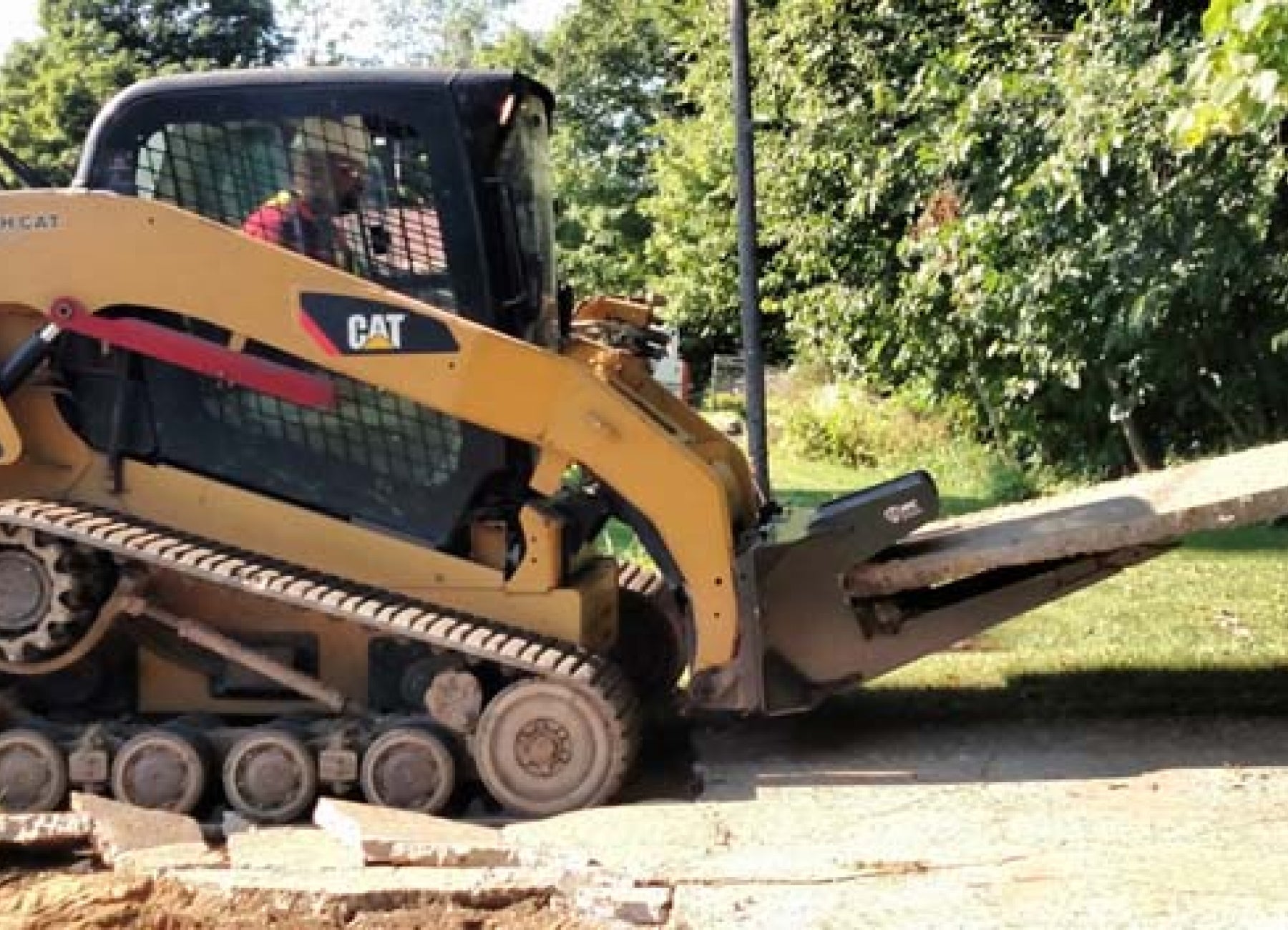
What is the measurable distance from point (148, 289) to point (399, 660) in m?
1.63

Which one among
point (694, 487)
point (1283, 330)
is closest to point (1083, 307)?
point (1283, 330)

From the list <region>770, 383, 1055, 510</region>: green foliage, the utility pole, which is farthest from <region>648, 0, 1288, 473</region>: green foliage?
the utility pole

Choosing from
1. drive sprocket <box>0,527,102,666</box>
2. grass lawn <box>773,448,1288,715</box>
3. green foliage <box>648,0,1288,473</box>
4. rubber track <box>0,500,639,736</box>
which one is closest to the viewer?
rubber track <box>0,500,639,736</box>

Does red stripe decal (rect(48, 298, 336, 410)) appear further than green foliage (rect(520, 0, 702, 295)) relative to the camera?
No

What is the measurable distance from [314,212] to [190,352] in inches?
27.7

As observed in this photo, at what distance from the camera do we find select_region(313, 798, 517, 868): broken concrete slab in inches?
225

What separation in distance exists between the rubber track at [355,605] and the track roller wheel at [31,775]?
2.44ft

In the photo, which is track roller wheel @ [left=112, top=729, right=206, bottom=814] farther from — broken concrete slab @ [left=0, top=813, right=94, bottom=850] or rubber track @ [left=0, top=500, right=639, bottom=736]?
rubber track @ [left=0, top=500, right=639, bottom=736]

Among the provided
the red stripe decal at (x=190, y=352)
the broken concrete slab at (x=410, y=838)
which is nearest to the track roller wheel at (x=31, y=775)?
the broken concrete slab at (x=410, y=838)

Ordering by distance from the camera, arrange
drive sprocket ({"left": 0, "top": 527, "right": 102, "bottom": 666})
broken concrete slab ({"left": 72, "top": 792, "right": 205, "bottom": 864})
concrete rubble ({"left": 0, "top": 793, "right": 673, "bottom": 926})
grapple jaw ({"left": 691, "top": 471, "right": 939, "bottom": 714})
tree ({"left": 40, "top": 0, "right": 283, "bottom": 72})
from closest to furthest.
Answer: concrete rubble ({"left": 0, "top": 793, "right": 673, "bottom": 926}), broken concrete slab ({"left": 72, "top": 792, "right": 205, "bottom": 864}), drive sprocket ({"left": 0, "top": 527, "right": 102, "bottom": 666}), grapple jaw ({"left": 691, "top": 471, "right": 939, "bottom": 714}), tree ({"left": 40, "top": 0, "right": 283, "bottom": 72})

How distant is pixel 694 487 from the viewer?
659 centimetres

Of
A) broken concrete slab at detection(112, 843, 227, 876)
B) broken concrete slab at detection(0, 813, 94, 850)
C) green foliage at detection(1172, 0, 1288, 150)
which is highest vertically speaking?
green foliage at detection(1172, 0, 1288, 150)

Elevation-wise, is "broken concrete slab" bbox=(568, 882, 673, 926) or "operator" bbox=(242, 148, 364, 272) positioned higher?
"operator" bbox=(242, 148, 364, 272)

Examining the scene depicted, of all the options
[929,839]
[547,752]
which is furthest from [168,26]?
[929,839]
